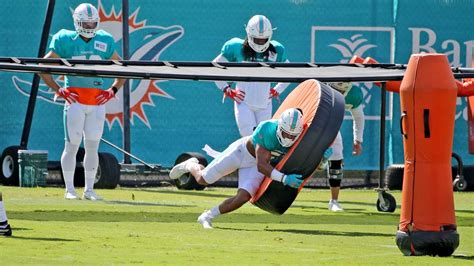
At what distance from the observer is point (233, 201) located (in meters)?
12.2

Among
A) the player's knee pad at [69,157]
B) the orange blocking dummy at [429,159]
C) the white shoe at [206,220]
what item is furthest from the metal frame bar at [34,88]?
the orange blocking dummy at [429,159]

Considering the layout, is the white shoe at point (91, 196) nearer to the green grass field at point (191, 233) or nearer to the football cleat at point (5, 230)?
the green grass field at point (191, 233)

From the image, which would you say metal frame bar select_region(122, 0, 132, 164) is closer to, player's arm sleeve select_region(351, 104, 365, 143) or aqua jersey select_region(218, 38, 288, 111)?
aqua jersey select_region(218, 38, 288, 111)

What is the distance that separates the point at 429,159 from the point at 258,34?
16.4 feet

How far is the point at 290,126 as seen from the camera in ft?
38.3

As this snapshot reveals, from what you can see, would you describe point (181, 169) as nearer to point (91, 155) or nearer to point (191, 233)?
point (91, 155)

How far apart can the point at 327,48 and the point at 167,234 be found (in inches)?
320

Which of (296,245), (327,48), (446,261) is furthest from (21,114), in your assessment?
(446,261)

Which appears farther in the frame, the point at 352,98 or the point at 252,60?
the point at 352,98

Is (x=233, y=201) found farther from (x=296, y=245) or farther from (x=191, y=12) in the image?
(x=191, y=12)

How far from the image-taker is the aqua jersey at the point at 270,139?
39.2 feet

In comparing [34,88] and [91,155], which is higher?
[34,88]

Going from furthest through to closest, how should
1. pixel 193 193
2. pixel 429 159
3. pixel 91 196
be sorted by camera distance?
pixel 193 193, pixel 91 196, pixel 429 159

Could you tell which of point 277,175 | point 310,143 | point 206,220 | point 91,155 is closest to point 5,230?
point 206,220
